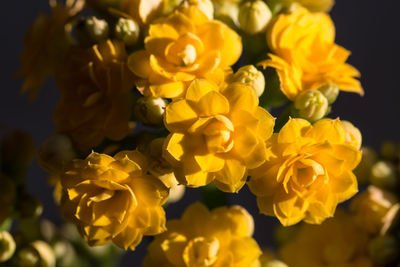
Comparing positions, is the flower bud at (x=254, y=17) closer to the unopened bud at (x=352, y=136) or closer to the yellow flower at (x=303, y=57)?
the yellow flower at (x=303, y=57)

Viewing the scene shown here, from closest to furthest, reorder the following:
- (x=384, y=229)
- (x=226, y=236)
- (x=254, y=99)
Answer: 1. (x=254, y=99)
2. (x=226, y=236)
3. (x=384, y=229)

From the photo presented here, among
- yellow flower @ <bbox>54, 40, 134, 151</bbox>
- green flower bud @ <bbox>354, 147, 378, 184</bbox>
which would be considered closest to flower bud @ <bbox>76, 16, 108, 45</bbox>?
yellow flower @ <bbox>54, 40, 134, 151</bbox>

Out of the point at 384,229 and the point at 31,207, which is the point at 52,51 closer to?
the point at 31,207

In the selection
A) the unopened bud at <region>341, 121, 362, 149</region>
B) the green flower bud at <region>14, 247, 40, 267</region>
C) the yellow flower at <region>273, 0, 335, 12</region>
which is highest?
the yellow flower at <region>273, 0, 335, 12</region>

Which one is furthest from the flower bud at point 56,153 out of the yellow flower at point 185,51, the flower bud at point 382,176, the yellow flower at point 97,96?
the flower bud at point 382,176

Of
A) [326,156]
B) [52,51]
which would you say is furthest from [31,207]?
[326,156]

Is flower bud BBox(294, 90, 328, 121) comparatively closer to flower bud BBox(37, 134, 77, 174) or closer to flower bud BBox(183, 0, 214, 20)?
flower bud BBox(183, 0, 214, 20)
